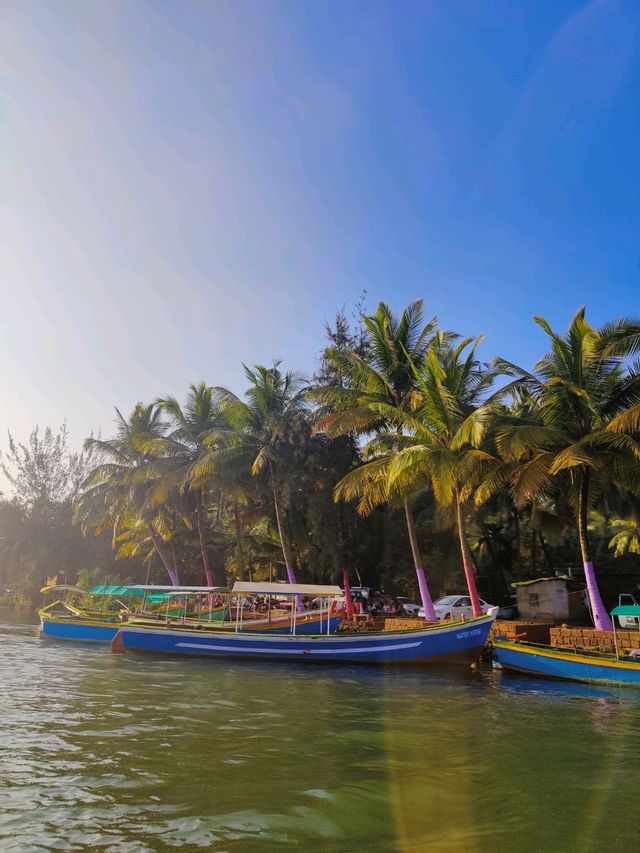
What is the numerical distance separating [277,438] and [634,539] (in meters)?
20.1

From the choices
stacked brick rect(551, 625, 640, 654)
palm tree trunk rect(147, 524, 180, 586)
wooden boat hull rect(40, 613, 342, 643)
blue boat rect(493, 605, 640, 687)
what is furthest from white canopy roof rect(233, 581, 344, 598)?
palm tree trunk rect(147, 524, 180, 586)

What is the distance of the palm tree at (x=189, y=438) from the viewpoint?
3256 cm

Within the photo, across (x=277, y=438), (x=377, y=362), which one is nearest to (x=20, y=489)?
(x=277, y=438)

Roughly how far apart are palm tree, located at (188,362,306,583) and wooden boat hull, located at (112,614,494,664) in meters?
7.58

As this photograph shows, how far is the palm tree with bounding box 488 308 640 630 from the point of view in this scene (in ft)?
55.9

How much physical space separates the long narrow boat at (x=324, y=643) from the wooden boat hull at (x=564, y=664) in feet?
3.27

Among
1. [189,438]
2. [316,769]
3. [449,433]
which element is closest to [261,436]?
[189,438]

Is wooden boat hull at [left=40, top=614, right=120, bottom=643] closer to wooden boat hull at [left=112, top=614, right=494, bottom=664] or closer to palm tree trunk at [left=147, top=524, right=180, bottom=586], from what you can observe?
wooden boat hull at [left=112, top=614, right=494, bottom=664]

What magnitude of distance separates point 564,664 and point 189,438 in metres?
23.8

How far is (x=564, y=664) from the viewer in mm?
15438

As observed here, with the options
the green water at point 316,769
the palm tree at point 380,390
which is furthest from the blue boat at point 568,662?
the palm tree at point 380,390

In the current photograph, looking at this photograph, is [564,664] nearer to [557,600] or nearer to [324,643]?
[324,643]

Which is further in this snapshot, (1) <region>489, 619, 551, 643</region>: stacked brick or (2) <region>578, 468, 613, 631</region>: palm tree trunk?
(1) <region>489, 619, 551, 643</region>: stacked brick

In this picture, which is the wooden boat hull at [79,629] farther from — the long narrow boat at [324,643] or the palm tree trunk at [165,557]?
the palm tree trunk at [165,557]
